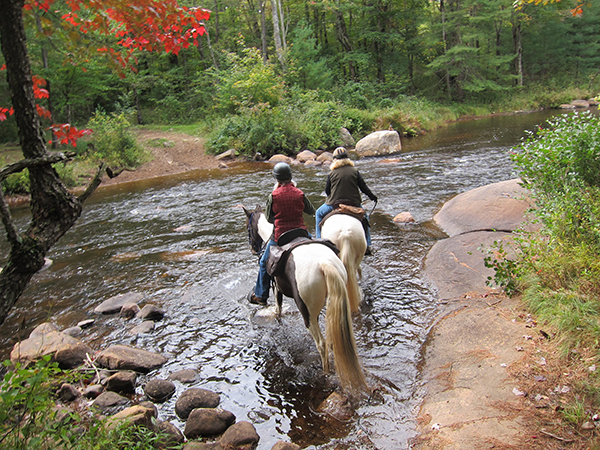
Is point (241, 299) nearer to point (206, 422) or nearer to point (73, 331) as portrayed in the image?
point (73, 331)

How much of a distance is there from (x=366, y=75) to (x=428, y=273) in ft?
105

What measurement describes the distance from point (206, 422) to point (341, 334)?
5.19 ft

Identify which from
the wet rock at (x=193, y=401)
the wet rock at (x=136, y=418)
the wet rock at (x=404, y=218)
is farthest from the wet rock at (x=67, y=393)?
the wet rock at (x=404, y=218)

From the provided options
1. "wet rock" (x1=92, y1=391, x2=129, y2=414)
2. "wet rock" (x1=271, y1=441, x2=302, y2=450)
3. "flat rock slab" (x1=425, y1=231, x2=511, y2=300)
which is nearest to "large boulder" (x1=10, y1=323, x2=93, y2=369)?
"wet rock" (x1=92, y1=391, x2=129, y2=414)

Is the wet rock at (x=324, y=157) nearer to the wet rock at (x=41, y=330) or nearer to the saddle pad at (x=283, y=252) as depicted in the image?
the saddle pad at (x=283, y=252)

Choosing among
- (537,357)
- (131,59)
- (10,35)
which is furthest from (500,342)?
(10,35)

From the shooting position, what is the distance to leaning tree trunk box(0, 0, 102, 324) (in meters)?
2.70

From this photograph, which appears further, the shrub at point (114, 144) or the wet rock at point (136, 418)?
the shrub at point (114, 144)

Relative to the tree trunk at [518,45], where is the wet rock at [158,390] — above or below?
below

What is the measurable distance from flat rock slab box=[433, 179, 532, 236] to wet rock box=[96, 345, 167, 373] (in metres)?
6.49

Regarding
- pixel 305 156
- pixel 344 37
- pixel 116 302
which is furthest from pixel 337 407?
pixel 344 37

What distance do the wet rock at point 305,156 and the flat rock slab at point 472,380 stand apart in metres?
14.3

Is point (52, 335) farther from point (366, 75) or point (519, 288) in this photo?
point (366, 75)

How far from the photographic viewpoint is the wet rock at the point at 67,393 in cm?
426
